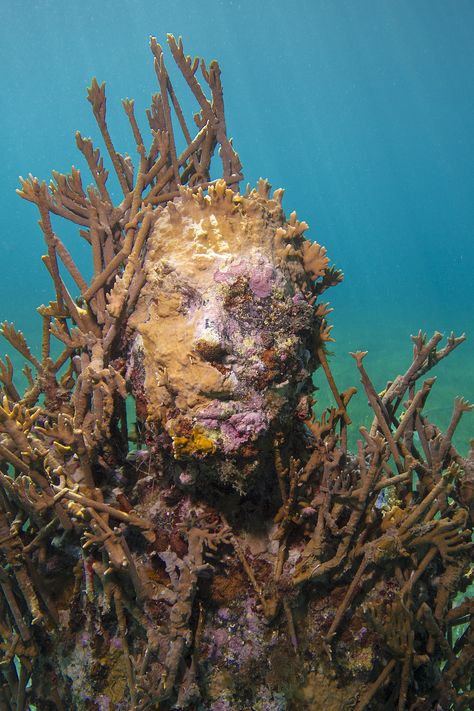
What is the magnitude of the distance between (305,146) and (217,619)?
173959 millimetres

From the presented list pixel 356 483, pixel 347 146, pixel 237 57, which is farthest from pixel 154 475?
pixel 347 146

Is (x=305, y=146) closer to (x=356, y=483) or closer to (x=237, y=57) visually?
(x=237, y=57)

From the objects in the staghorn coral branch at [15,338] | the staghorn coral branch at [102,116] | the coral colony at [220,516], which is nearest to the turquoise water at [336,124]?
the coral colony at [220,516]

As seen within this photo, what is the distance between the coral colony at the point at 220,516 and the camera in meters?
2.24

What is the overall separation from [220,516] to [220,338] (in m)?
1.15

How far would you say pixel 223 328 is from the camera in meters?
2.22

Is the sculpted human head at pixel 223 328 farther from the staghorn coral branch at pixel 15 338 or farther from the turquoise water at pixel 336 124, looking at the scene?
the turquoise water at pixel 336 124

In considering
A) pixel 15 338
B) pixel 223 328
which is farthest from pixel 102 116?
pixel 223 328

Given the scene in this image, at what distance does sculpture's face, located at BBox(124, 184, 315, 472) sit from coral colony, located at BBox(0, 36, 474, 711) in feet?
0.04

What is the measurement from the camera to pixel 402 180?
156 metres

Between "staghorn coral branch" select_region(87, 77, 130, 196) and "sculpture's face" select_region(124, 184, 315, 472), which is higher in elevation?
"staghorn coral branch" select_region(87, 77, 130, 196)

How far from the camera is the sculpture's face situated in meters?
2.15

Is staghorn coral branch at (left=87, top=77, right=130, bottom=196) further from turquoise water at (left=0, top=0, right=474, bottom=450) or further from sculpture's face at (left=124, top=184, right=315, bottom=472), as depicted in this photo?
turquoise water at (left=0, top=0, right=474, bottom=450)

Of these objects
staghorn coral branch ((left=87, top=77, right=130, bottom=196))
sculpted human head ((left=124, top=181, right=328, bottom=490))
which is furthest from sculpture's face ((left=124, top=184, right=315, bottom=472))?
staghorn coral branch ((left=87, top=77, right=130, bottom=196))
